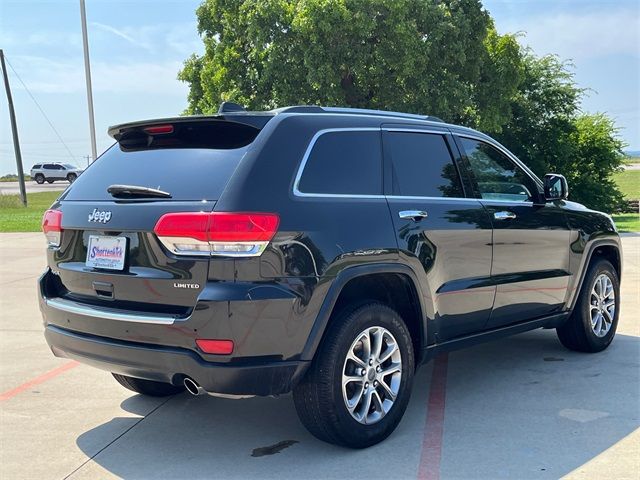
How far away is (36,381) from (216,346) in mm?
2754

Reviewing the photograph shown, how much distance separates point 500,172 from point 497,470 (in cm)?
243

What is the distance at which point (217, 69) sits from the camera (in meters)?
22.7

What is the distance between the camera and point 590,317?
5.86m

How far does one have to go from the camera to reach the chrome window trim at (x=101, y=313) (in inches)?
136

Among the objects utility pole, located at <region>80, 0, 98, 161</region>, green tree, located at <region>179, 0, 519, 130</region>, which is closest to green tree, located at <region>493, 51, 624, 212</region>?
green tree, located at <region>179, 0, 519, 130</region>

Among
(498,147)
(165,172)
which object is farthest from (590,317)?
(165,172)

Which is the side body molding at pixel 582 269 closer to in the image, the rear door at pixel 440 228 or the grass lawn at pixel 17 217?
the rear door at pixel 440 228

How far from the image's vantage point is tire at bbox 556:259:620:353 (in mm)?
5816

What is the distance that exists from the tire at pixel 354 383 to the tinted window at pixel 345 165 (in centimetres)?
70

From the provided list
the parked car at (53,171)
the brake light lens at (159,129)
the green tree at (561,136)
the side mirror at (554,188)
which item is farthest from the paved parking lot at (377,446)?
the parked car at (53,171)

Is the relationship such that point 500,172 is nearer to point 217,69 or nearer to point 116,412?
point 116,412

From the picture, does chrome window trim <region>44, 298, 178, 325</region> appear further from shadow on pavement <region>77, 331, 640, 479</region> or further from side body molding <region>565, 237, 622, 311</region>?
side body molding <region>565, 237, 622, 311</region>

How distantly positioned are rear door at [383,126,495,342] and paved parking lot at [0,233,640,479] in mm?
643

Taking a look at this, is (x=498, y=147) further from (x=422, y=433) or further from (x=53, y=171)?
(x=53, y=171)
